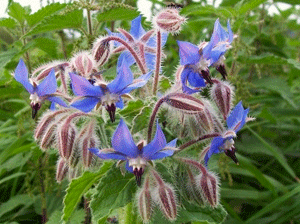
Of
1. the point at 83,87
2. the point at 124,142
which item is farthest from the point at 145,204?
the point at 83,87

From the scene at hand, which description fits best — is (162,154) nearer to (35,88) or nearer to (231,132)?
(231,132)

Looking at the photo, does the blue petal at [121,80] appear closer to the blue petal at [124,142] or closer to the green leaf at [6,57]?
the blue petal at [124,142]

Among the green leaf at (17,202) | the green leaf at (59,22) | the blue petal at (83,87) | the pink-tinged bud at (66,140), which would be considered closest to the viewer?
the blue petal at (83,87)

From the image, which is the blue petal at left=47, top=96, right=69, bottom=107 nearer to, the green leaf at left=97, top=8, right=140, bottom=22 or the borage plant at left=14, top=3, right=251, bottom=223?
the borage plant at left=14, top=3, right=251, bottom=223

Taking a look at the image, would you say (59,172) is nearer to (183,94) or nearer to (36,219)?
(183,94)

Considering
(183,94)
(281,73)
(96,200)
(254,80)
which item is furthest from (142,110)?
(281,73)

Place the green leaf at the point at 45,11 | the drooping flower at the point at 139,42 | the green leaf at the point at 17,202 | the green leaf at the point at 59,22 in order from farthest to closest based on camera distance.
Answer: the green leaf at the point at 17,202 → the green leaf at the point at 45,11 → the green leaf at the point at 59,22 → the drooping flower at the point at 139,42

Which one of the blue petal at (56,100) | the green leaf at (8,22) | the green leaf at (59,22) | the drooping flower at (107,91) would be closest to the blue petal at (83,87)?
the drooping flower at (107,91)

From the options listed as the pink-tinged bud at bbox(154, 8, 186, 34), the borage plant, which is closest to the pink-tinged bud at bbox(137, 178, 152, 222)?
the borage plant
